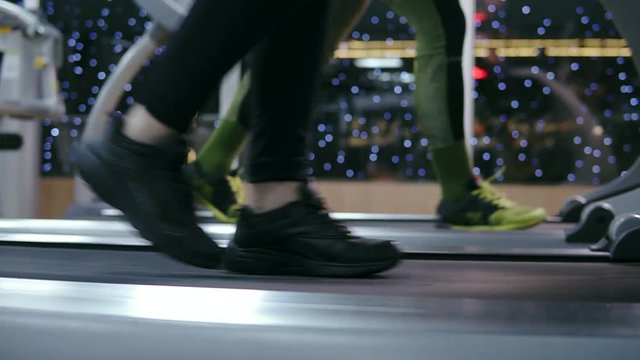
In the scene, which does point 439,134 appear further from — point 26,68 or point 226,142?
point 26,68

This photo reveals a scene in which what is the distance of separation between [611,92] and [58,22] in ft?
10.5

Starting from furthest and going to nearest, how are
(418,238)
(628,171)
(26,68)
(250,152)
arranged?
1. (26,68)
2. (628,171)
3. (418,238)
4. (250,152)

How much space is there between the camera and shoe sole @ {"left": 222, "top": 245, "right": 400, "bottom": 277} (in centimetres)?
103

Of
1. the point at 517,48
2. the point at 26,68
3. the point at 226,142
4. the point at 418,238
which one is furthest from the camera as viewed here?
the point at 517,48

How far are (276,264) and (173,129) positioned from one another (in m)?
0.23

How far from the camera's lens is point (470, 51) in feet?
13.2

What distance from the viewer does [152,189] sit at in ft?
3.18

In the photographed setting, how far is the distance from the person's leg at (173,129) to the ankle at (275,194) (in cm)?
9

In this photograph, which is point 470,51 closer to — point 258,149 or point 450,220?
point 450,220

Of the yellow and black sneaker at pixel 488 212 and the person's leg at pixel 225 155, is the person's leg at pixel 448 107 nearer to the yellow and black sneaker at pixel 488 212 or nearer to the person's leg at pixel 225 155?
the yellow and black sneaker at pixel 488 212

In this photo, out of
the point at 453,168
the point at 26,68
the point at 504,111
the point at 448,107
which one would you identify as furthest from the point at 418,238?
the point at 504,111

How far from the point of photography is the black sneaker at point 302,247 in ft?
3.38

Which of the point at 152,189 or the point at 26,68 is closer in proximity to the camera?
the point at 152,189

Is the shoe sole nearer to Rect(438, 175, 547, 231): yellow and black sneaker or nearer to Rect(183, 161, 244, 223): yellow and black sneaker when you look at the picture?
Rect(183, 161, 244, 223): yellow and black sneaker
